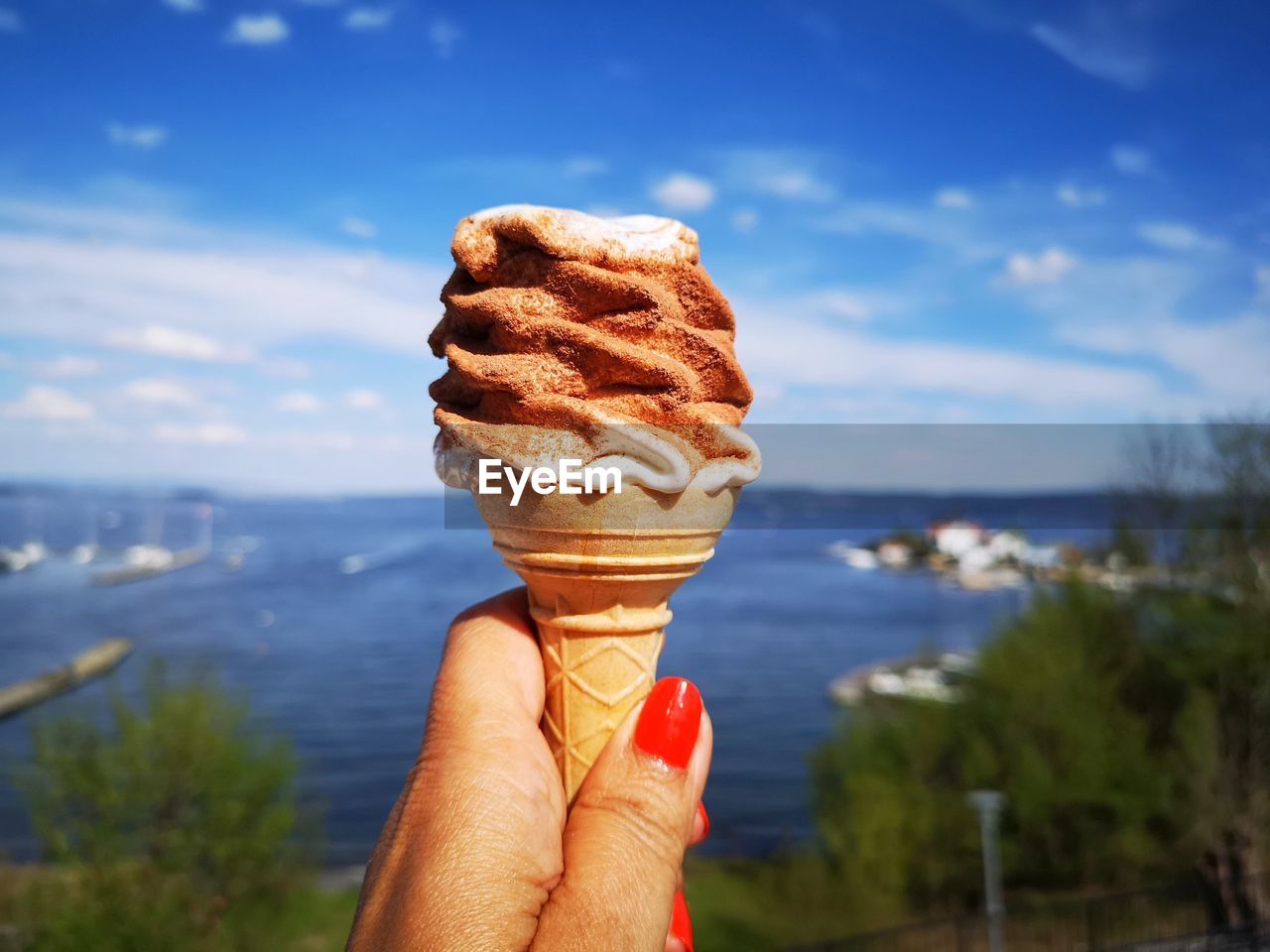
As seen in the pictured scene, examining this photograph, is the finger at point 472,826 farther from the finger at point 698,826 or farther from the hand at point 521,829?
the finger at point 698,826

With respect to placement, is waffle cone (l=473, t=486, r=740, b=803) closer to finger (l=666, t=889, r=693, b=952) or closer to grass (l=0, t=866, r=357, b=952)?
finger (l=666, t=889, r=693, b=952)

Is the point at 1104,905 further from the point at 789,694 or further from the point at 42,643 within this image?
the point at 42,643

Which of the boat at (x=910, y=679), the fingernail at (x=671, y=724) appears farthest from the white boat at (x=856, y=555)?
the fingernail at (x=671, y=724)

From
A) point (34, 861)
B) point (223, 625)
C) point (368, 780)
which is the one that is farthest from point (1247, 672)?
point (223, 625)

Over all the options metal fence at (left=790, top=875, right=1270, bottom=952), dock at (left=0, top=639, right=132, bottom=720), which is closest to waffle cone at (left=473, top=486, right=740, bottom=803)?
metal fence at (left=790, top=875, right=1270, bottom=952)

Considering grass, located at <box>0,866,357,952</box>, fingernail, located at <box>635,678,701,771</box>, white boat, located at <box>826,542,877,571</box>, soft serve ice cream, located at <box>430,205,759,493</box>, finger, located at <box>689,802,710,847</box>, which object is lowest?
grass, located at <box>0,866,357,952</box>

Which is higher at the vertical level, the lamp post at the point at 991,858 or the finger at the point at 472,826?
the finger at the point at 472,826

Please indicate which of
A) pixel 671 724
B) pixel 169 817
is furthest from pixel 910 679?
pixel 671 724
